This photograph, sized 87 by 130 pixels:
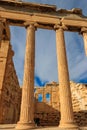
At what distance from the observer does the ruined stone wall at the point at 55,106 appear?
39.7 meters

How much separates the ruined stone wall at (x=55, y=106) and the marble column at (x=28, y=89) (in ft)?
89.6

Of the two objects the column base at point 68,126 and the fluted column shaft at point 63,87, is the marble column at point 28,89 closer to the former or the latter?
the column base at point 68,126

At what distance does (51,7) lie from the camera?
21578 millimetres

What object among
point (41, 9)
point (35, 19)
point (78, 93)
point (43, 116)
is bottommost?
point (43, 116)

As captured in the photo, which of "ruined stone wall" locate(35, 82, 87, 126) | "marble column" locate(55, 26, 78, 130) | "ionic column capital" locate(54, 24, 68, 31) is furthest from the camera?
"ruined stone wall" locate(35, 82, 87, 126)

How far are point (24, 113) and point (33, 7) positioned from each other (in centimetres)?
1425

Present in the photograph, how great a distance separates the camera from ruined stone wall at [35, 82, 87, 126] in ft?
130

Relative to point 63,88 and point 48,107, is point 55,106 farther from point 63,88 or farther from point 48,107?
point 63,88

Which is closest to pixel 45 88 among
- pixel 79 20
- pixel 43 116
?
pixel 43 116

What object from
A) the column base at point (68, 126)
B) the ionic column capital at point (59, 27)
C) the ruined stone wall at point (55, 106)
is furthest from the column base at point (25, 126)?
the ruined stone wall at point (55, 106)

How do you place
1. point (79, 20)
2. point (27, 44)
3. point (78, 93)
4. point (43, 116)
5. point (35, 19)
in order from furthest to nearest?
point (78, 93) → point (43, 116) → point (79, 20) → point (35, 19) → point (27, 44)

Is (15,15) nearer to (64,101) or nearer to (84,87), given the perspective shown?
(64,101)

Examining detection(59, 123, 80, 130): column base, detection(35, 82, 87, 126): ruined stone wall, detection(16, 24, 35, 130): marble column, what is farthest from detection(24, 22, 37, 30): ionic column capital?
detection(35, 82, 87, 126): ruined stone wall

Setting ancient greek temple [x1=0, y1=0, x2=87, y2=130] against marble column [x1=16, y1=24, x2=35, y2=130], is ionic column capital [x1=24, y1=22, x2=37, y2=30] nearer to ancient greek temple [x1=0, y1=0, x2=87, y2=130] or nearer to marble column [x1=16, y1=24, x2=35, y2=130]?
ancient greek temple [x1=0, y1=0, x2=87, y2=130]
